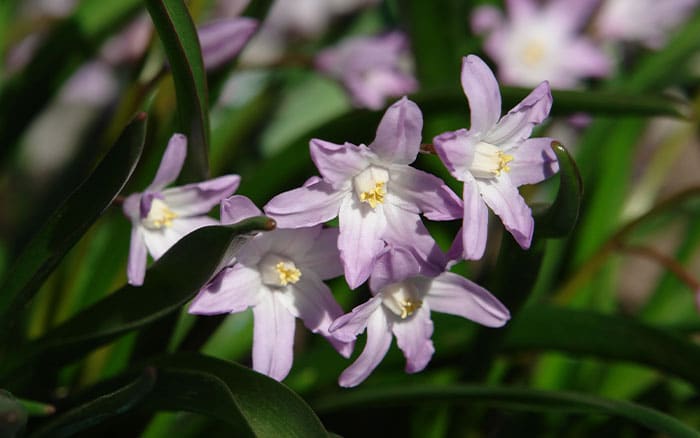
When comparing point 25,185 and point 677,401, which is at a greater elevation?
point 25,185

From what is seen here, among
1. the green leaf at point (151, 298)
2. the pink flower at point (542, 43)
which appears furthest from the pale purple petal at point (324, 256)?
the pink flower at point (542, 43)

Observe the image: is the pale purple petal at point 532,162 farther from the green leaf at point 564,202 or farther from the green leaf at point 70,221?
the green leaf at point 70,221

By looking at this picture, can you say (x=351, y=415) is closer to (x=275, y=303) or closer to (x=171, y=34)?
(x=275, y=303)

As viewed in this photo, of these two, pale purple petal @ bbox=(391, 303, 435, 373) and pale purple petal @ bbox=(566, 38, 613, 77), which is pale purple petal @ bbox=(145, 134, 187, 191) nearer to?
pale purple petal @ bbox=(391, 303, 435, 373)

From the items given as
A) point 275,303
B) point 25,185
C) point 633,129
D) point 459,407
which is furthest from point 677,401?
point 25,185

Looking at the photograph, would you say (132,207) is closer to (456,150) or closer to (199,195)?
(199,195)

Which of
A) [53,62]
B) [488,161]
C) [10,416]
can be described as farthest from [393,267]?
[53,62]

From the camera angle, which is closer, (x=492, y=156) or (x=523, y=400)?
(x=492, y=156)
